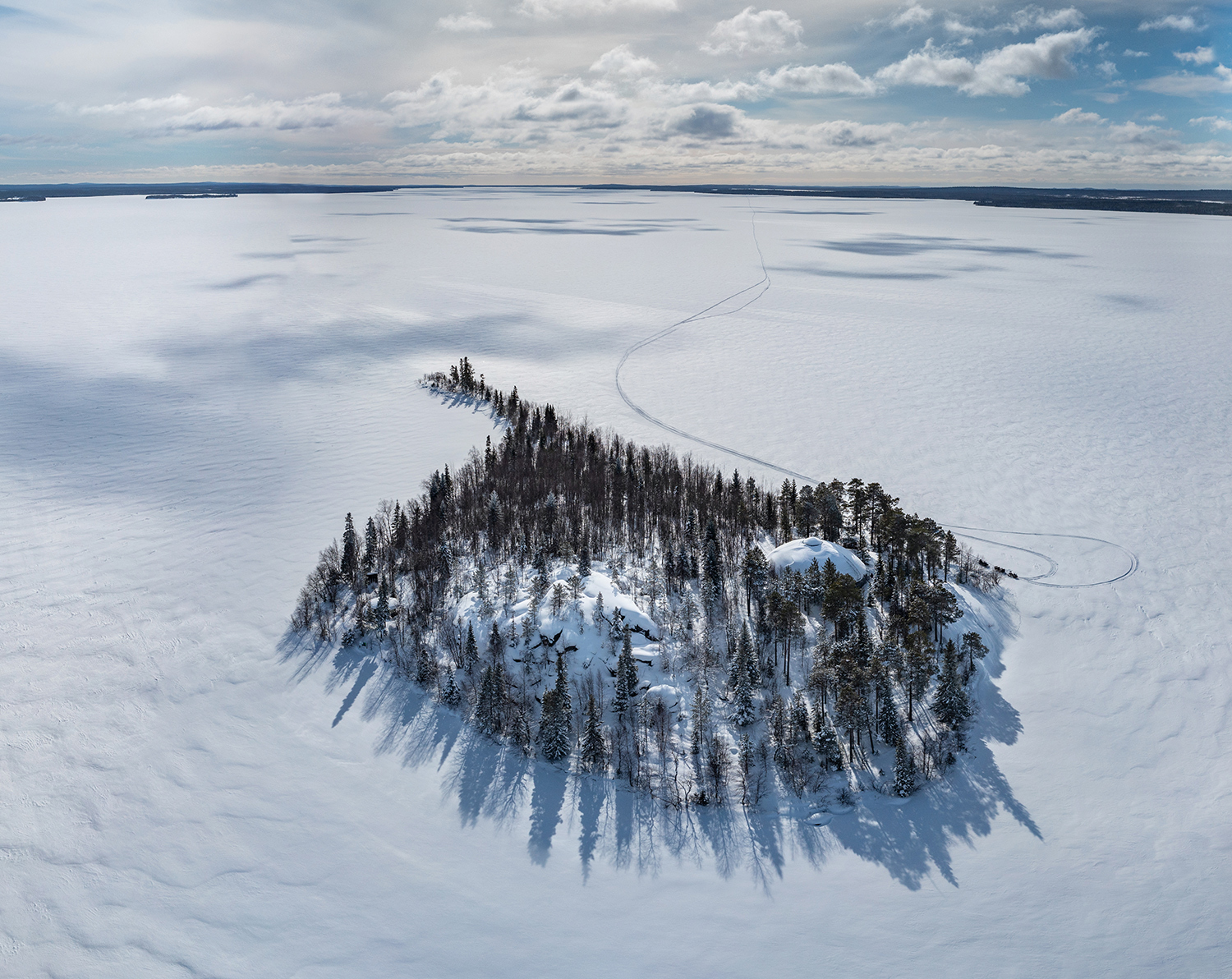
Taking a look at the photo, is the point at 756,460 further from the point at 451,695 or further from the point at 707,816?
the point at 707,816

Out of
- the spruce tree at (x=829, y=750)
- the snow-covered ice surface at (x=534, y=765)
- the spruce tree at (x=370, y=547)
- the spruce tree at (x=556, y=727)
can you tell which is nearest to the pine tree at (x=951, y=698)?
the snow-covered ice surface at (x=534, y=765)

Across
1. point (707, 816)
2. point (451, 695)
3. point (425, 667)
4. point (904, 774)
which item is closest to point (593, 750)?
→ point (707, 816)

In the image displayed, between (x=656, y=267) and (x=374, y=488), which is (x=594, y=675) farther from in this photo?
(x=656, y=267)

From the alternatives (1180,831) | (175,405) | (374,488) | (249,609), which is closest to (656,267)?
(175,405)

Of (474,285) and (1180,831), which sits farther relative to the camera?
(474,285)

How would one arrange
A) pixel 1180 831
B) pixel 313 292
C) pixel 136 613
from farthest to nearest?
pixel 313 292 < pixel 136 613 < pixel 1180 831
